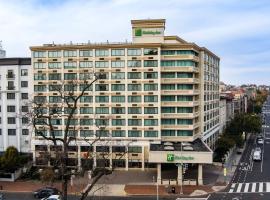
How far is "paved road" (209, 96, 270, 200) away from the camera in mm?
62094

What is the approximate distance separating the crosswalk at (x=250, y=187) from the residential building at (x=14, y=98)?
138 feet

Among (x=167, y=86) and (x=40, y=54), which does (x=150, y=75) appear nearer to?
(x=167, y=86)

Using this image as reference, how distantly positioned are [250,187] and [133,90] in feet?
90.1

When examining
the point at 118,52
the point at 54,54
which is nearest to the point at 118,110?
the point at 118,52

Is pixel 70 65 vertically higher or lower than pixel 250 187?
higher

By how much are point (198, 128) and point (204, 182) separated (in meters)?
18.7

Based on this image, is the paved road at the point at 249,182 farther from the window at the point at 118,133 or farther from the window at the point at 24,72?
the window at the point at 24,72

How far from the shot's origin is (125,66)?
7938 centimetres

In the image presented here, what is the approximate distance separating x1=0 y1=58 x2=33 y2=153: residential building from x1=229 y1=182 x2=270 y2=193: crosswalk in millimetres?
42060

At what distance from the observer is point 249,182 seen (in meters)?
70.8

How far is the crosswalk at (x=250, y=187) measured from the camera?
214 ft

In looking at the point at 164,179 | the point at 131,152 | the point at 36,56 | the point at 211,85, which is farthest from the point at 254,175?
the point at 36,56

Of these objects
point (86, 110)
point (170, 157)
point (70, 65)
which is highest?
point (70, 65)

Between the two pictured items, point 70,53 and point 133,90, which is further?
point 70,53
